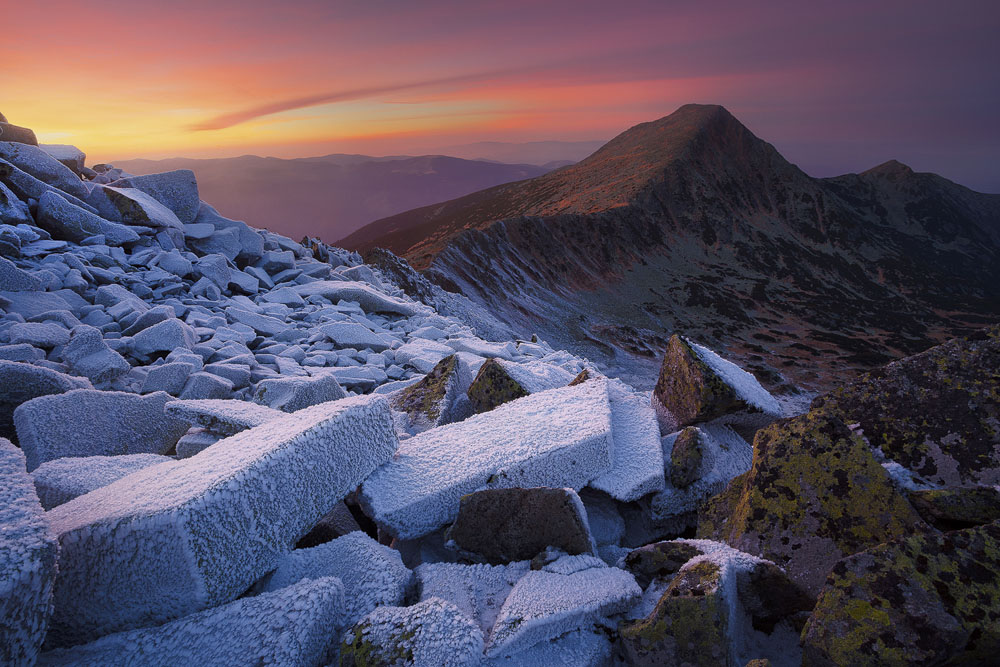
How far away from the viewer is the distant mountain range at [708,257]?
135 feet

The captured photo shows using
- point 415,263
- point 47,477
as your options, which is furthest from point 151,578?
point 415,263

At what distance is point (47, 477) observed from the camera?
8.89ft

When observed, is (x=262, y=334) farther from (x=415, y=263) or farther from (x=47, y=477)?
(x=415, y=263)

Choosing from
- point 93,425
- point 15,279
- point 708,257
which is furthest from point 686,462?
point 708,257

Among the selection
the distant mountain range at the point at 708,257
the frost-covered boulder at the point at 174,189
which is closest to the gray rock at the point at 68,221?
the frost-covered boulder at the point at 174,189

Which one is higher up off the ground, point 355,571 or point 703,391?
point 703,391

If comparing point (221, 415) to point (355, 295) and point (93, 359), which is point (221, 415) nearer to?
point (93, 359)

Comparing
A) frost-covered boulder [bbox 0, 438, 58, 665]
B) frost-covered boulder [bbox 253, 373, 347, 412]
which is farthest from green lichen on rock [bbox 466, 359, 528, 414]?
frost-covered boulder [bbox 0, 438, 58, 665]

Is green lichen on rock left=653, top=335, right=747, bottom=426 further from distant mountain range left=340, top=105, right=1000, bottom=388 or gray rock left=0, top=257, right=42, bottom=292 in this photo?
distant mountain range left=340, top=105, right=1000, bottom=388

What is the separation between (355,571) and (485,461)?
35.2 inches

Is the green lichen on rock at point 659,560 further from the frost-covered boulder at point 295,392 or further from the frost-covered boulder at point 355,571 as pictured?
the frost-covered boulder at point 295,392

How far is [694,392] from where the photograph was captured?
3461mm

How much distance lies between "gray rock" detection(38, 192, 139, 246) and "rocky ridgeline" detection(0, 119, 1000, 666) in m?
3.54

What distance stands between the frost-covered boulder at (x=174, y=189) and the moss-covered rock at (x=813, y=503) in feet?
30.9
